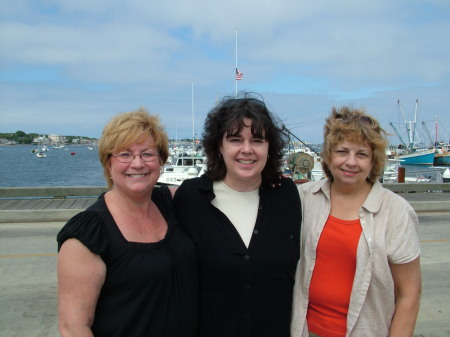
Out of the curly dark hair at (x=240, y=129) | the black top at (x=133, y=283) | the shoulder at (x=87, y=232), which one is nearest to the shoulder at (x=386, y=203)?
the curly dark hair at (x=240, y=129)

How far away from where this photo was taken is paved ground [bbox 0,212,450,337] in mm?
4188

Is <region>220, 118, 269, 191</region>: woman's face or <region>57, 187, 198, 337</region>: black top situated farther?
<region>220, 118, 269, 191</region>: woman's face

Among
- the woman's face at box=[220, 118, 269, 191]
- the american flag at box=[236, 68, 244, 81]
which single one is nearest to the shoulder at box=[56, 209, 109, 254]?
the woman's face at box=[220, 118, 269, 191]

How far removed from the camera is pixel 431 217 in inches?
410

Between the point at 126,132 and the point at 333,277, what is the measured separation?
148 cm

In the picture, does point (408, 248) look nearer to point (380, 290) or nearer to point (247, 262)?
point (380, 290)

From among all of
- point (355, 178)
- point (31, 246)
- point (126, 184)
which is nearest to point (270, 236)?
point (355, 178)

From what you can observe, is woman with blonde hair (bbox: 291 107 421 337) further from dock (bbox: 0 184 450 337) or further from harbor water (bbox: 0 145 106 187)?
harbor water (bbox: 0 145 106 187)

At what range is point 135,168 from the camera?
2090 millimetres

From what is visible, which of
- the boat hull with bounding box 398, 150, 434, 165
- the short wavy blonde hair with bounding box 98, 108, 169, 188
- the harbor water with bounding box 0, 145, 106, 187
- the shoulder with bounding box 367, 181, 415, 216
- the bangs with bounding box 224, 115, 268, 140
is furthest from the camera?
the boat hull with bounding box 398, 150, 434, 165

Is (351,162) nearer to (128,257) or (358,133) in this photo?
(358,133)

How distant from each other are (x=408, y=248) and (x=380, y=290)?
298 mm

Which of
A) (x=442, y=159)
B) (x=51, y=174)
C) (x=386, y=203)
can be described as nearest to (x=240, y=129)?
(x=386, y=203)

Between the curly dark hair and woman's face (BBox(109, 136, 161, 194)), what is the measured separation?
54 centimetres
